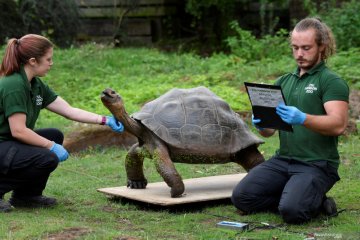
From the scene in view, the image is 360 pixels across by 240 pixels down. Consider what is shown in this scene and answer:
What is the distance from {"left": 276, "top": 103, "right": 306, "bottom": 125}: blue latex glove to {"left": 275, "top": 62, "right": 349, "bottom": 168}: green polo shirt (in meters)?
0.32

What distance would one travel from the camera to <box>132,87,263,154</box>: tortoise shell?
19.3ft

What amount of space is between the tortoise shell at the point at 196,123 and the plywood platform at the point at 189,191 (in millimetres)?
359

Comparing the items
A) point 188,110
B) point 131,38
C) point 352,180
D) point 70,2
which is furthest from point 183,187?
point 131,38

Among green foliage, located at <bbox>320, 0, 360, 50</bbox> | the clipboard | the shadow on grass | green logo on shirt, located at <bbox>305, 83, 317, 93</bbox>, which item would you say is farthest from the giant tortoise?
green foliage, located at <bbox>320, 0, 360, 50</bbox>

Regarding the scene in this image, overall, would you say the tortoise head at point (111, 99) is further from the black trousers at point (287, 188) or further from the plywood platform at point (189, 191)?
the black trousers at point (287, 188)

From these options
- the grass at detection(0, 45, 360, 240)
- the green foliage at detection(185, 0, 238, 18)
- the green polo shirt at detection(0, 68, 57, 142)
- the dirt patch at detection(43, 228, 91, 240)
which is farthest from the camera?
the green foliage at detection(185, 0, 238, 18)

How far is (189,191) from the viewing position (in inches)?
241

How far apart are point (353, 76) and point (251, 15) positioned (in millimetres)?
7381

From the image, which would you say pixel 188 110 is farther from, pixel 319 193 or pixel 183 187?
pixel 319 193

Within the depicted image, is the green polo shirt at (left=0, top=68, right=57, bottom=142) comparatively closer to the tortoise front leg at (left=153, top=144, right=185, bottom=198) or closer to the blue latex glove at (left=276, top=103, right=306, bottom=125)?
the tortoise front leg at (left=153, top=144, right=185, bottom=198)

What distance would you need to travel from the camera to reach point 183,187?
5.88 meters

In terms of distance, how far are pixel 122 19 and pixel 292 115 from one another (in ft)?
42.6

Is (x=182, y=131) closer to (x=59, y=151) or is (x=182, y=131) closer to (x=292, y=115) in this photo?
(x=59, y=151)

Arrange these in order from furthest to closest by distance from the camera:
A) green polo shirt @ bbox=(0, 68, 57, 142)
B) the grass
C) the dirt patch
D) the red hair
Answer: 1. the red hair
2. green polo shirt @ bbox=(0, 68, 57, 142)
3. the grass
4. the dirt patch
